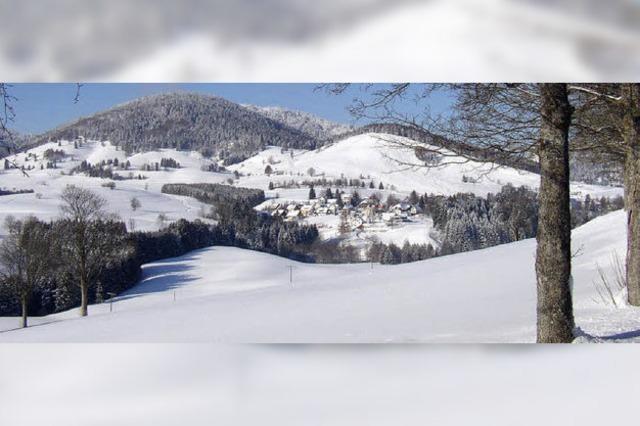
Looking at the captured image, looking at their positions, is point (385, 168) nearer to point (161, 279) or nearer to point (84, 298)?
point (161, 279)

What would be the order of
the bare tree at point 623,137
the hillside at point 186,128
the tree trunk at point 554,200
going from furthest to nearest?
the bare tree at point 623,137
the hillside at point 186,128
the tree trunk at point 554,200

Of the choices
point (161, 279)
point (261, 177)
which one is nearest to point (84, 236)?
point (161, 279)

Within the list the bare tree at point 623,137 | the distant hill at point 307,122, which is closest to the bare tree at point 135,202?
the distant hill at point 307,122

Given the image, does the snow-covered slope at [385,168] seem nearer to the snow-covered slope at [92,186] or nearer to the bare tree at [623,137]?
the snow-covered slope at [92,186]

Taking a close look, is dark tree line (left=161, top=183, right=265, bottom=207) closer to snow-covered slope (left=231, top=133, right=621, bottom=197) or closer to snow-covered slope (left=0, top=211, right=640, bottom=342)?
snow-covered slope (left=231, top=133, right=621, bottom=197)

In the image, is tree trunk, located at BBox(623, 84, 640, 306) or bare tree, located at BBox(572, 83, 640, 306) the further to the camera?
tree trunk, located at BBox(623, 84, 640, 306)

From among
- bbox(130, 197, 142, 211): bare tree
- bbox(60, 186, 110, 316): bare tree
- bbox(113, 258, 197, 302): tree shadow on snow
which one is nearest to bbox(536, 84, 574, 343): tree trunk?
Answer: bbox(113, 258, 197, 302): tree shadow on snow

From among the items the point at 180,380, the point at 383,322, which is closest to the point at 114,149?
the point at 180,380
